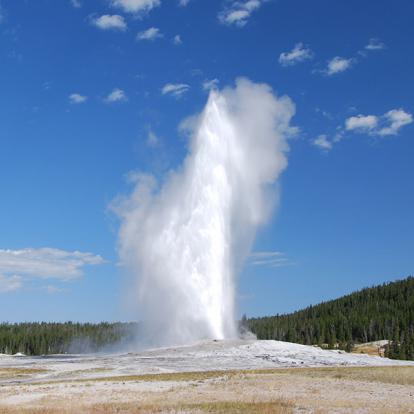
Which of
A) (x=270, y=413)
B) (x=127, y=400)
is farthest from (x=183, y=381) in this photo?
(x=270, y=413)

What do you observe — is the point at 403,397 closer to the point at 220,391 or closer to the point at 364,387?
the point at 364,387

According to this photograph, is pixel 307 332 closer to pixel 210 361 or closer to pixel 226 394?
pixel 210 361

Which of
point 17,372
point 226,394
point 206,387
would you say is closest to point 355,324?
point 17,372

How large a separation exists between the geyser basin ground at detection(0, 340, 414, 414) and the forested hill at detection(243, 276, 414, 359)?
60645mm

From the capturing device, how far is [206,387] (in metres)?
35.1

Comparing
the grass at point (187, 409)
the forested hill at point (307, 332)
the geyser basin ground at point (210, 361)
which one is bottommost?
the grass at point (187, 409)

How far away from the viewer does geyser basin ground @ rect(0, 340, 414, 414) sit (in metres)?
26.4

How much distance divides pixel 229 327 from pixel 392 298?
372ft

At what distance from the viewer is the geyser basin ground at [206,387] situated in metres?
26.4

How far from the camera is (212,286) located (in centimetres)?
7762

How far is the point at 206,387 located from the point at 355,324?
11539 centimetres

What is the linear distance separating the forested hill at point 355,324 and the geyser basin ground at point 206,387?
199ft

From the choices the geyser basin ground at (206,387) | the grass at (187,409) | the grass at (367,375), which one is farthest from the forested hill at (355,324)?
the grass at (187,409)

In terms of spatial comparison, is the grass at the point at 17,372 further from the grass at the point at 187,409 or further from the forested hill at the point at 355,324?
the forested hill at the point at 355,324
